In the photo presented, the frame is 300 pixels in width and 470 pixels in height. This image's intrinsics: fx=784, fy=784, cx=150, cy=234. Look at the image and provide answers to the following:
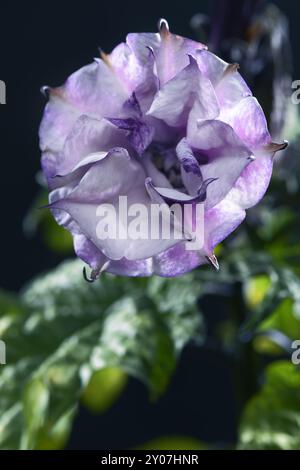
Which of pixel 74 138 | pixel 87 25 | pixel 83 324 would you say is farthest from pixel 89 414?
pixel 74 138

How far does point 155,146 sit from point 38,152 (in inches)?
31.8

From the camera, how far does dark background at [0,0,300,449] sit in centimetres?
111

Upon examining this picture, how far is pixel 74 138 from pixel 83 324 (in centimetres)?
21

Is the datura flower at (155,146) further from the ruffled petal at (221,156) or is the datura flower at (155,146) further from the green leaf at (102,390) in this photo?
the green leaf at (102,390)

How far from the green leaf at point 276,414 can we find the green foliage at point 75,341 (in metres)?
0.06

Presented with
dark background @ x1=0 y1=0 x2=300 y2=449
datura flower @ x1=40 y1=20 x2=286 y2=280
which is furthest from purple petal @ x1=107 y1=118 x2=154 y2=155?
dark background @ x1=0 y1=0 x2=300 y2=449

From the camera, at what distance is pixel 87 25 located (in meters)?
1.12

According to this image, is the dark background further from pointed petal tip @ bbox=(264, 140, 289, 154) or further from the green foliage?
pointed petal tip @ bbox=(264, 140, 289, 154)

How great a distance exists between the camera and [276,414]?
485 mm

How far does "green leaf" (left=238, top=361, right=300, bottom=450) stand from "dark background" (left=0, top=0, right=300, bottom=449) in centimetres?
65
